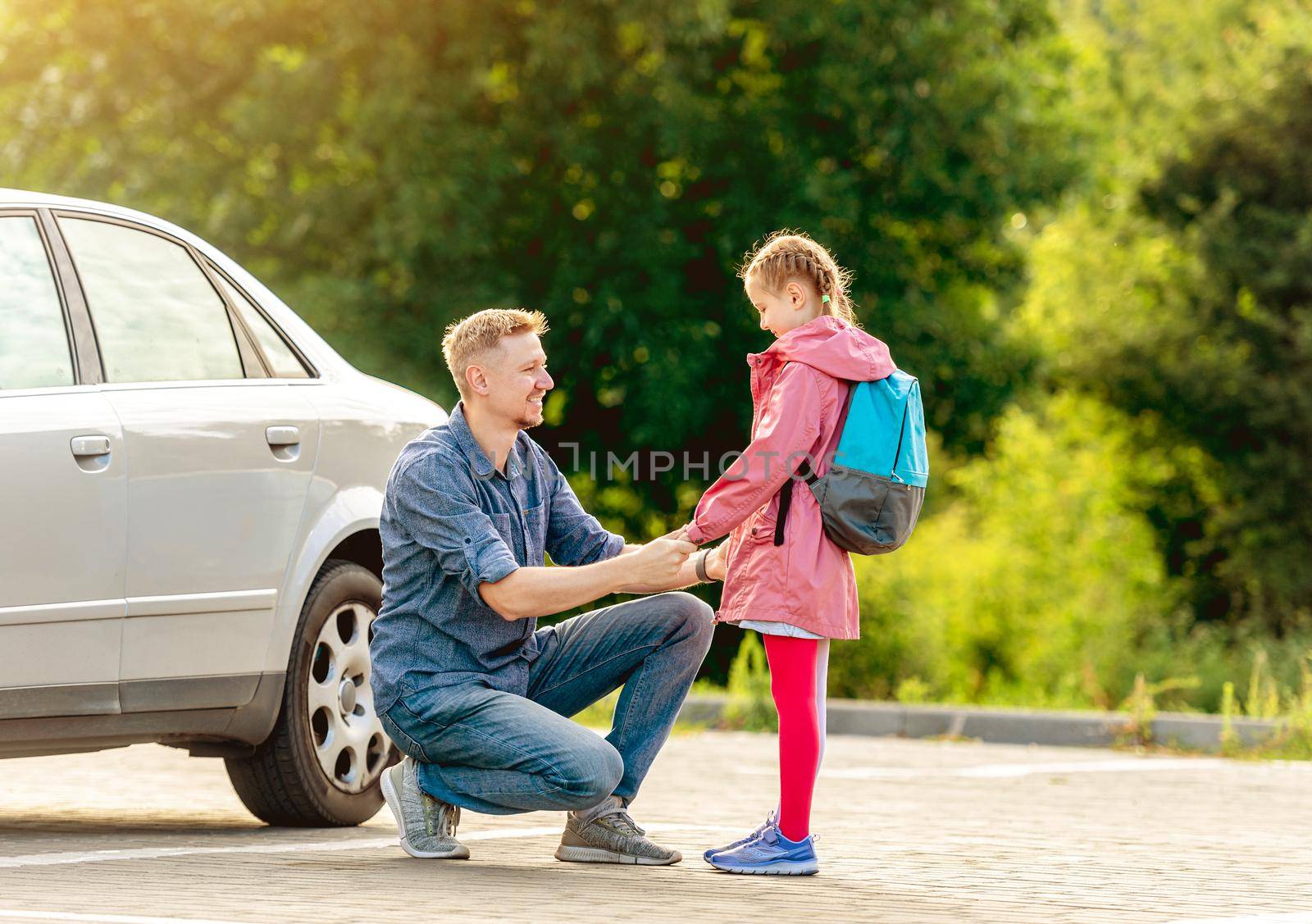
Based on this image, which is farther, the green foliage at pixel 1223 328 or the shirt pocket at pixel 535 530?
the green foliage at pixel 1223 328

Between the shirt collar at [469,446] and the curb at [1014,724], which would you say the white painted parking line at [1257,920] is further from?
the curb at [1014,724]

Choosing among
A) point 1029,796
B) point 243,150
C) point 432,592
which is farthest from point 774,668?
point 243,150

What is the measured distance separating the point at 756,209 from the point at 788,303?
11.3 meters

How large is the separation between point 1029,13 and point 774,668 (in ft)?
44.9

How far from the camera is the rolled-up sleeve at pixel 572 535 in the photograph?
18.7 feet

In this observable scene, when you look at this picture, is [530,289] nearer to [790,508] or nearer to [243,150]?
[243,150]

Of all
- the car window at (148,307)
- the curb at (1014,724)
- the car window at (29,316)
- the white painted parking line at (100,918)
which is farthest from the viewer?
the curb at (1014,724)

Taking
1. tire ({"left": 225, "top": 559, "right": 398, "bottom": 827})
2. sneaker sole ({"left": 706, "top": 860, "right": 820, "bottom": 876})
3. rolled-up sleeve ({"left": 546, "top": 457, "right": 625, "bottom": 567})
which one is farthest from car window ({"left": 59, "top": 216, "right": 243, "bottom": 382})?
sneaker sole ({"left": 706, "top": 860, "right": 820, "bottom": 876})

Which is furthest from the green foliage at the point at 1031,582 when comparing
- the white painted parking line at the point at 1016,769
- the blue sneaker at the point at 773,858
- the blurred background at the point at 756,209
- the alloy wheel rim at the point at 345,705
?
the blue sneaker at the point at 773,858

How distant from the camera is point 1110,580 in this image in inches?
814

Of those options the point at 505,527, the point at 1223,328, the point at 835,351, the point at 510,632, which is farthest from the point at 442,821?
the point at 1223,328

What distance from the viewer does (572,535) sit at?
5.72m

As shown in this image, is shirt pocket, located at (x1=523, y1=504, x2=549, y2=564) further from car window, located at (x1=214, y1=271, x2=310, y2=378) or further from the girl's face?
car window, located at (x1=214, y1=271, x2=310, y2=378)

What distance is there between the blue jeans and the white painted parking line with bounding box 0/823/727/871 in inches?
20.6
